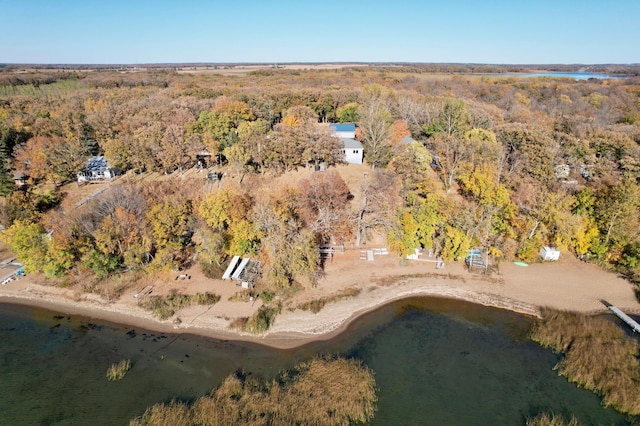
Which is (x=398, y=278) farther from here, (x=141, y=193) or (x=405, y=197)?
(x=141, y=193)

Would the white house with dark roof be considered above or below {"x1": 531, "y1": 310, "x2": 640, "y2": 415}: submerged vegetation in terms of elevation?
above

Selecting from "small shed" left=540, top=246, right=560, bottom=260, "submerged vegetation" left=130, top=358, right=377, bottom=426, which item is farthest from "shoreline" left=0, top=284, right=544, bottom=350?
"small shed" left=540, top=246, right=560, bottom=260

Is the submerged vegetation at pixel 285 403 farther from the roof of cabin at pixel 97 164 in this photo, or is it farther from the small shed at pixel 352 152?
the roof of cabin at pixel 97 164

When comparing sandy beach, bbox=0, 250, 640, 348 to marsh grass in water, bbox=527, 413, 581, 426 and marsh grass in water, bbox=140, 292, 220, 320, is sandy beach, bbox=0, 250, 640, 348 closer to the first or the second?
marsh grass in water, bbox=140, 292, 220, 320

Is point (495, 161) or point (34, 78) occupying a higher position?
point (34, 78)

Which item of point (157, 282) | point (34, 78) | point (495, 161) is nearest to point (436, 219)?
point (495, 161)

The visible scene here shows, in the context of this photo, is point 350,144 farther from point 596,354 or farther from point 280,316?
point 596,354

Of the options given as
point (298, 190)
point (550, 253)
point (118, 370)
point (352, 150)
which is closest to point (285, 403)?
point (118, 370)
